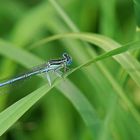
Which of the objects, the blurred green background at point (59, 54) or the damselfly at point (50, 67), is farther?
the blurred green background at point (59, 54)

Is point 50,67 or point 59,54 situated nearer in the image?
point 50,67

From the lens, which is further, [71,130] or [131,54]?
[71,130]

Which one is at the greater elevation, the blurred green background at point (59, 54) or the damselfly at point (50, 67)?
the blurred green background at point (59, 54)

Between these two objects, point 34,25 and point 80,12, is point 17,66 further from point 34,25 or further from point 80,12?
point 80,12

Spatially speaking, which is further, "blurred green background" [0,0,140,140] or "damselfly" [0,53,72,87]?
"blurred green background" [0,0,140,140]

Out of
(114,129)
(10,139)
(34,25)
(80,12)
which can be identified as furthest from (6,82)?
(80,12)

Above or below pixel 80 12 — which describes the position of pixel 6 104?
below

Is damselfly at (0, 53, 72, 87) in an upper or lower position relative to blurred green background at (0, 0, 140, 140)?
lower

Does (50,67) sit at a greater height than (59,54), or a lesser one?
lesser
